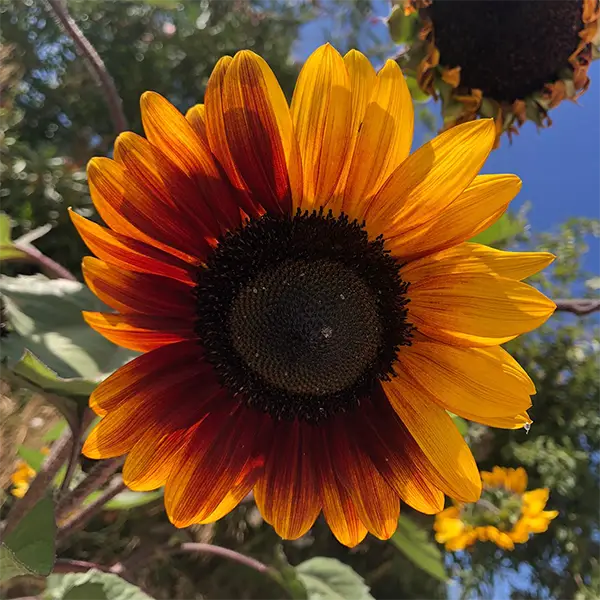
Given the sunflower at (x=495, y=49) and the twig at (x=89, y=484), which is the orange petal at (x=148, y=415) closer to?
the twig at (x=89, y=484)

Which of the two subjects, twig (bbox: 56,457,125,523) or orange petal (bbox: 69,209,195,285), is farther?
twig (bbox: 56,457,125,523)

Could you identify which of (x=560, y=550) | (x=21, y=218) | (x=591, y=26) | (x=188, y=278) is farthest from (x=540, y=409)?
(x=188, y=278)

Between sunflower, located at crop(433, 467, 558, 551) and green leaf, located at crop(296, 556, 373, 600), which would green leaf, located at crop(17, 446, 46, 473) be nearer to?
green leaf, located at crop(296, 556, 373, 600)

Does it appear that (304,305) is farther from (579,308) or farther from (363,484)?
(579,308)

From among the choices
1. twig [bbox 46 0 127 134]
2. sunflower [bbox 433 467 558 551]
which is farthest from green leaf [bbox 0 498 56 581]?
sunflower [bbox 433 467 558 551]

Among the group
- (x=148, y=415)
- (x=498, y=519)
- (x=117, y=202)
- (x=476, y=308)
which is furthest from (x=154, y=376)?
(x=498, y=519)

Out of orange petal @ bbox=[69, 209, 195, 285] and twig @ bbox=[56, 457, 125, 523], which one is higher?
orange petal @ bbox=[69, 209, 195, 285]

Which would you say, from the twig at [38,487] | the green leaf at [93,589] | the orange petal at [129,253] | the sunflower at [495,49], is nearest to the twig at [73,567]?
the green leaf at [93,589]

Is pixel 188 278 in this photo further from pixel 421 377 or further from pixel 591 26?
pixel 591 26
